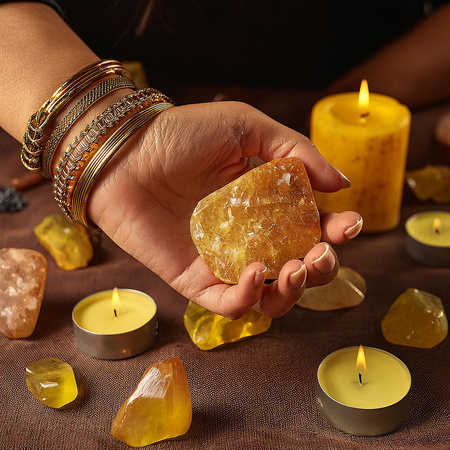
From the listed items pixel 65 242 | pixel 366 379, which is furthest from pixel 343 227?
pixel 65 242

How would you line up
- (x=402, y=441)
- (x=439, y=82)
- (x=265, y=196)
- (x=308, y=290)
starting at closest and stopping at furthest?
(x=402, y=441), (x=265, y=196), (x=308, y=290), (x=439, y=82)

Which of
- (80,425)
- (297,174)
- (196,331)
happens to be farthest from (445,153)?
(80,425)

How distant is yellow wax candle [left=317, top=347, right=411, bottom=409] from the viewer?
2.63ft

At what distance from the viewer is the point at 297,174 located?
0.90 metres

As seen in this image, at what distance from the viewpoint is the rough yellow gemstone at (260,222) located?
88 cm

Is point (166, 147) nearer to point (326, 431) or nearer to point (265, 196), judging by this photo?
point (265, 196)

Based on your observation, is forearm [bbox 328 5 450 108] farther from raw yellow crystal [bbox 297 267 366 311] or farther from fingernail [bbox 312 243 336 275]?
fingernail [bbox 312 243 336 275]

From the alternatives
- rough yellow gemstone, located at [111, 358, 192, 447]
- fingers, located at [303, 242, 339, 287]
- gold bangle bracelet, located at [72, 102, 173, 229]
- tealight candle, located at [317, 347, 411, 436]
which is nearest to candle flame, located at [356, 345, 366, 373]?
tealight candle, located at [317, 347, 411, 436]

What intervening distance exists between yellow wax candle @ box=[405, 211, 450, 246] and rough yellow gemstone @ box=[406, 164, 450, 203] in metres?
0.11

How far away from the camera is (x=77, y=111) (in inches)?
39.3

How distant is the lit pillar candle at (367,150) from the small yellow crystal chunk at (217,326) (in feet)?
1.44

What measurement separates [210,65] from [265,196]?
3.17ft

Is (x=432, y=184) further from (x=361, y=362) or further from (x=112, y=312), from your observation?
(x=112, y=312)

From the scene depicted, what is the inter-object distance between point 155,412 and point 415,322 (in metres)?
0.47
